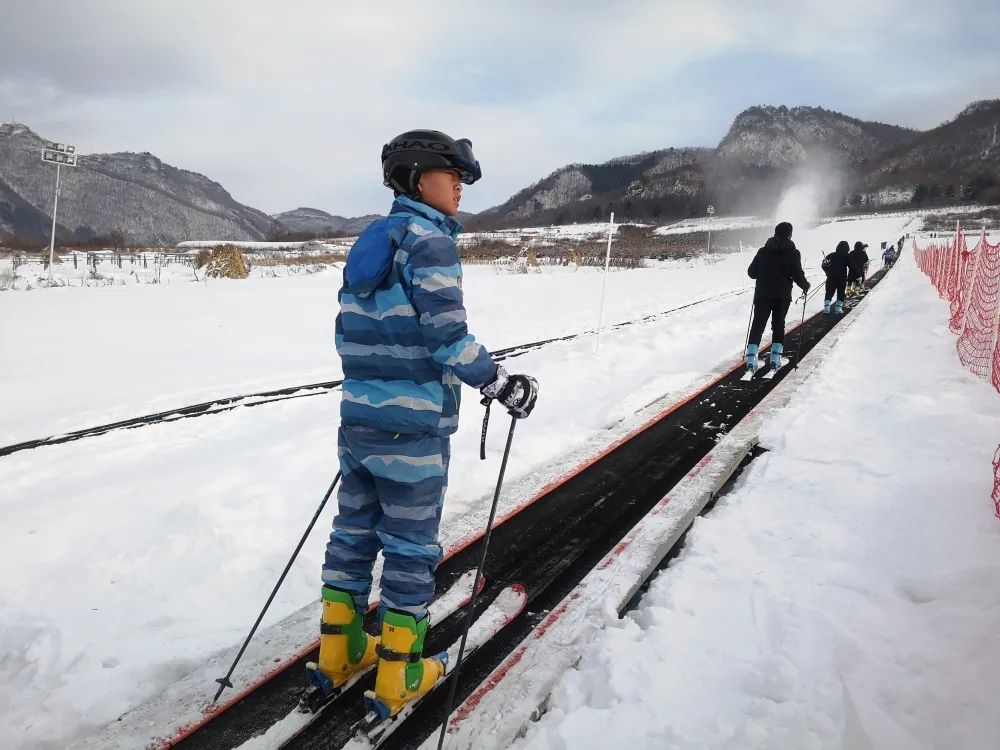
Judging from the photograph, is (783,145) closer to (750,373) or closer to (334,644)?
(750,373)

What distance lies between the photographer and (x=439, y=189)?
6.95 feet

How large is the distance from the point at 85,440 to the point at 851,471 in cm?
709

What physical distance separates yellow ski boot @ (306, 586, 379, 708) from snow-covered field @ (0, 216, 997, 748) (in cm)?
71

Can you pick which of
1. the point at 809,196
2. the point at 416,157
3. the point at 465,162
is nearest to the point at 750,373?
the point at 465,162

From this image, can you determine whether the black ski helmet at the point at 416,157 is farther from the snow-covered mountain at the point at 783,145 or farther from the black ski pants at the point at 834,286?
the snow-covered mountain at the point at 783,145

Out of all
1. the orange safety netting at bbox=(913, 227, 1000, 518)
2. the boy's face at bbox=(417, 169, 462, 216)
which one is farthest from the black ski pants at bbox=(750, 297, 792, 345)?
the boy's face at bbox=(417, 169, 462, 216)

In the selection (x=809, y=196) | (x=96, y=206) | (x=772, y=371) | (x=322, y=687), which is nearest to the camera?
(x=322, y=687)

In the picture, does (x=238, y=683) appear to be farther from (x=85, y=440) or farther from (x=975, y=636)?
(x=85, y=440)

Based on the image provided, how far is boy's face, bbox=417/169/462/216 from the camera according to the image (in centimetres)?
210

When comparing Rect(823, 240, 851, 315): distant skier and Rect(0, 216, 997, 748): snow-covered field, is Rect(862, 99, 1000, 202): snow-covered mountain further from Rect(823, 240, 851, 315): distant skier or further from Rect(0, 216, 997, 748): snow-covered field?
Rect(0, 216, 997, 748): snow-covered field

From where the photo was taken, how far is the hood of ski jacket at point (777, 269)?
24.2ft

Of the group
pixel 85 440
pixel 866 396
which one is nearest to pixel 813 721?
pixel 866 396

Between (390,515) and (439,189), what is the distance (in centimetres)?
126

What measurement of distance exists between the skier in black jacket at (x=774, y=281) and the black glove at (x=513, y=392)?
622 centimetres
